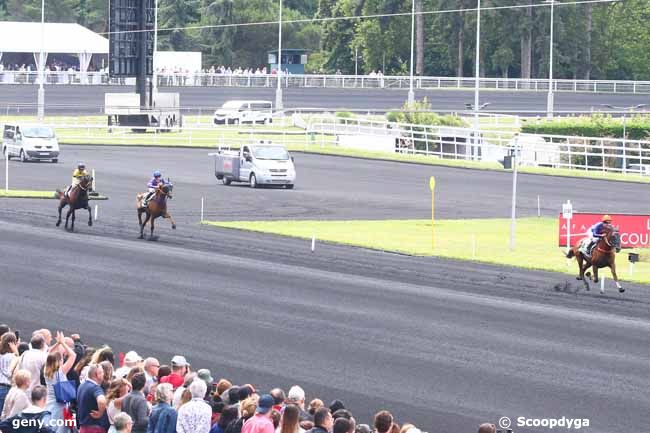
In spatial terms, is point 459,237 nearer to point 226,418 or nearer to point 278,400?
point 278,400

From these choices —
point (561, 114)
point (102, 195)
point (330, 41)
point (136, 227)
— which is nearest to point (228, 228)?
point (136, 227)

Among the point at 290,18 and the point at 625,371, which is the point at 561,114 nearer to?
the point at 290,18

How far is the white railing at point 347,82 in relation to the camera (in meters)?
103

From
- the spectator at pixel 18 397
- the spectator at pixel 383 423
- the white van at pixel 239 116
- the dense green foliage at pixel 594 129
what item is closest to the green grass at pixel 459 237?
the spectator at pixel 383 423

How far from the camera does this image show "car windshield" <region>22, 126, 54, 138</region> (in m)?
56.3

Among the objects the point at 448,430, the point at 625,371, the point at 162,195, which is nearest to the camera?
the point at 448,430

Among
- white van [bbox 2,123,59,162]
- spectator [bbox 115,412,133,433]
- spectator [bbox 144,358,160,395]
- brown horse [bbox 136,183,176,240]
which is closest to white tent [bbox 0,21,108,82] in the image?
white van [bbox 2,123,59,162]

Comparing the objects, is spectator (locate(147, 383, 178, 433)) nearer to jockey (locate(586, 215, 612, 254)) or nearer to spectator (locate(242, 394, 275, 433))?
spectator (locate(242, 394, 275, 433))

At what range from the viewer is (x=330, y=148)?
213 feet

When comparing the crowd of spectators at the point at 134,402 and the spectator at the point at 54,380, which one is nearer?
the crowd of spectators at the point at 134,402

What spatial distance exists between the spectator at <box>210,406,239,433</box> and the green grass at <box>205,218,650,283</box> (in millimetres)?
16642

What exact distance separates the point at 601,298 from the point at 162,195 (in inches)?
464

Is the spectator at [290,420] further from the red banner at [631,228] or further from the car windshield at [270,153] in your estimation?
the car windshield at [270,153]

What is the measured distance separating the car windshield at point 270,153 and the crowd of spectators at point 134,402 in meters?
32.8
